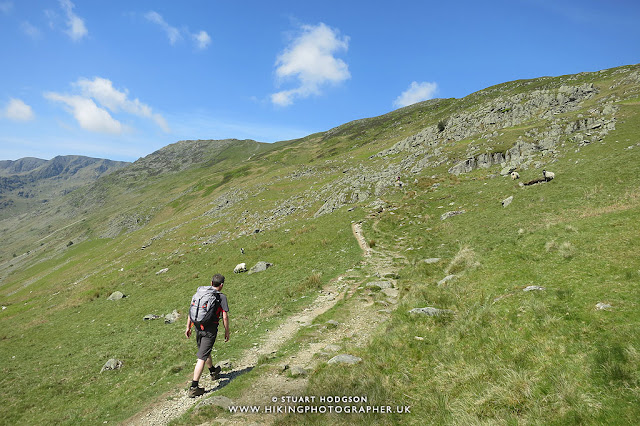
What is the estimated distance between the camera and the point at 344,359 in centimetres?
1059

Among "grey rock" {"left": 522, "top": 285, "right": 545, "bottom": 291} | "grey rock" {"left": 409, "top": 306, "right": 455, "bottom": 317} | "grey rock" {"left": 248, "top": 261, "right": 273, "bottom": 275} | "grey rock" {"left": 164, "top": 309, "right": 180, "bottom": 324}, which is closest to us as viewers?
"grey rock" {"left": 522, "top": 285, "right": 545, "bottom": 291}

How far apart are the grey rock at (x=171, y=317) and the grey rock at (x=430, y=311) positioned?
20642mm

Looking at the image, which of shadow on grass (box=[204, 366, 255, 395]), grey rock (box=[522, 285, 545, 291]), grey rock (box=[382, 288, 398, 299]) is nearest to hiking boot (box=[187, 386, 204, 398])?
shadow on grass (box=[204, 366, 255, 395])

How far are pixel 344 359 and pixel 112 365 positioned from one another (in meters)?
15.6

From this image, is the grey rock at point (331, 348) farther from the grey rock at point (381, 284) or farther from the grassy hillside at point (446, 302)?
the grey rock at point (381, 284)

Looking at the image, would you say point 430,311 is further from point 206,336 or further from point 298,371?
point 206,336

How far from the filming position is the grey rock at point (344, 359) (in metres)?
10.3

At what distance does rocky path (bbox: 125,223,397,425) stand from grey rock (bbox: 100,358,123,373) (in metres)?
8.81

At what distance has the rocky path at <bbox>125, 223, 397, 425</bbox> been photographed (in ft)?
30.6

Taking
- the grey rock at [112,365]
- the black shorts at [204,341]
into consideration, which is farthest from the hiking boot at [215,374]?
the grey rock at [112,365]

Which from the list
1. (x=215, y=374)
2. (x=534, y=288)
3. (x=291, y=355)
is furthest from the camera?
(x=291, y=355)

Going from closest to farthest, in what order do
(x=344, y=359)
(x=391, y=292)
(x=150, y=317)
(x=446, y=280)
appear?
(x=344, y=359) → (x=446, y=280) → (x=391, y=292) → (x=150, y=317)

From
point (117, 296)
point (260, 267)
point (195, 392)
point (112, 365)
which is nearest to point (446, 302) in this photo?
point (195, 392)

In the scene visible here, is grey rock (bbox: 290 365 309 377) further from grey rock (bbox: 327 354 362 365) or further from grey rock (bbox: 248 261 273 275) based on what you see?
grey rock (bbox: 248 261 273 275)
